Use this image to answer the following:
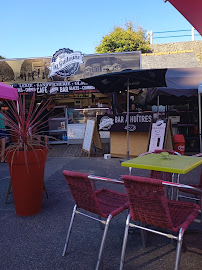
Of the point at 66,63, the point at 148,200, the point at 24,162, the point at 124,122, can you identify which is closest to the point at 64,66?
the point at 66,63

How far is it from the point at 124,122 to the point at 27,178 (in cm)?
457

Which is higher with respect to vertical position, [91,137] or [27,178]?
[91,137]

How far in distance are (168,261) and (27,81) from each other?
10.3 metres

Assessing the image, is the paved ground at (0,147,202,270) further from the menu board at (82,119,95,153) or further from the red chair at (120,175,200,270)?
the menu board at (82,119,95,153)

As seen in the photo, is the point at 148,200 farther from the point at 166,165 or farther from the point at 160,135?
the point at 160,135

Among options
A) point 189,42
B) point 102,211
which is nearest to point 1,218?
point 102,211

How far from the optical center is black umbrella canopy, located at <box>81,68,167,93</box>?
6387mm

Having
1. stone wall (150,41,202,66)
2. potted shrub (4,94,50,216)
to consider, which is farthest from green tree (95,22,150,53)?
potted shrub (4,94,50,216)

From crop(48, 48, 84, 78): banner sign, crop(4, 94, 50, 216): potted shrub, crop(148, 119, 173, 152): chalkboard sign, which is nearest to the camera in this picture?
crop(4, 94, 50, 216): potted shrub

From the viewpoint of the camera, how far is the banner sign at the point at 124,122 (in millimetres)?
7574

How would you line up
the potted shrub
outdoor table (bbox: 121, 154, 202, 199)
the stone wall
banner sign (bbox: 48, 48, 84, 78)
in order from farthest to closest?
1. the stone wall
2. banner sign (bbox: 48, 48, 84, 78)
3. the potted shrub
4. outdoor table (bbox: 121, 154, 202, 199)

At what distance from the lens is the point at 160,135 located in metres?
7.11

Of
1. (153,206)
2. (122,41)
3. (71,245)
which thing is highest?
(122,41)

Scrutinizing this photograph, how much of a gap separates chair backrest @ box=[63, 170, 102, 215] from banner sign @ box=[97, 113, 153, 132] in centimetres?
515
